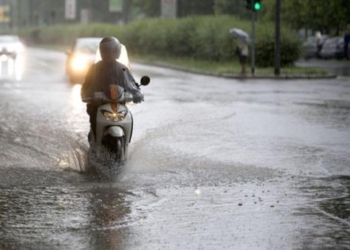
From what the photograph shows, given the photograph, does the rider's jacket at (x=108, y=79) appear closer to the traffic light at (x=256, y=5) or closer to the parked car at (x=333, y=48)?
the traffic light at (x=256, y=5)

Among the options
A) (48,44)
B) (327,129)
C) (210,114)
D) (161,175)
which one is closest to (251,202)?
(161,175)

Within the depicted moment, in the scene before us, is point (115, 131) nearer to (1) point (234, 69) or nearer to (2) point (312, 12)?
(1) point (234, 69)

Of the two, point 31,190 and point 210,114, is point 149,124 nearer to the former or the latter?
point 210,114

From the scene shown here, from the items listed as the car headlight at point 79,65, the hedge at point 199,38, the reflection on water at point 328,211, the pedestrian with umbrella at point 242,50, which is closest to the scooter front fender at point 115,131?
the reflection on water at point 328,211

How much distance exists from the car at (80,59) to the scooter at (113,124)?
65.0ft

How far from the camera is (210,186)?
35.6ft

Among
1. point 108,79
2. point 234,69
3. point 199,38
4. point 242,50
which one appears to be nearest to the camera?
→ point 108,79

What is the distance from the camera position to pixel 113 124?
1164 cm

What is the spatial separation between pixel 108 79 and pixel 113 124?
1.90ft

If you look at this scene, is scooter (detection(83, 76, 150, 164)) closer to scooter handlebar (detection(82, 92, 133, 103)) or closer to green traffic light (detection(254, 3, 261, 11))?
scooter handlebar (detection(82, 92, 133, 103))

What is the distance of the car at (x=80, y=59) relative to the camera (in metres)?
32.5

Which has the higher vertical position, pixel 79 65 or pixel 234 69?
pixel 79 65

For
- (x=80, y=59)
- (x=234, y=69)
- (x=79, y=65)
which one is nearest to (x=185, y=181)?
(x=79, y=65)

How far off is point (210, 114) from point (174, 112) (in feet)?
2.89
